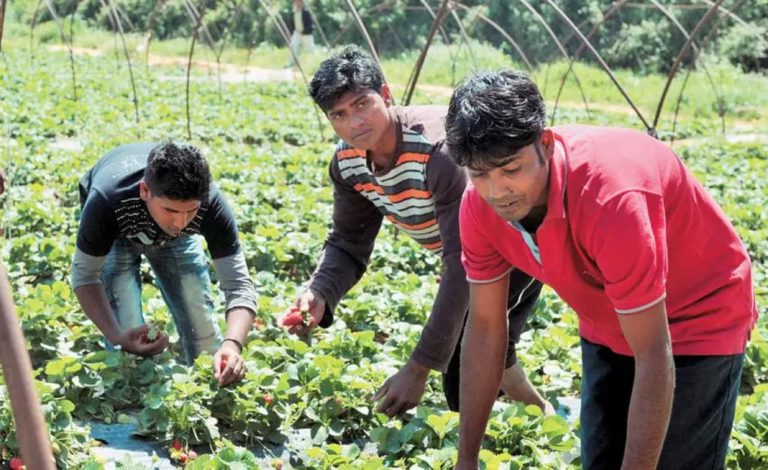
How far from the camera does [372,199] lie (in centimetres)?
383

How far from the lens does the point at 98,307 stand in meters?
4.02

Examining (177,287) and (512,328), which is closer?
(512,328)

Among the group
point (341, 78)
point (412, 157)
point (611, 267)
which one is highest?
point (341, 78)

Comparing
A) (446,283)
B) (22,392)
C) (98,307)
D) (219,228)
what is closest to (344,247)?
(219,228)

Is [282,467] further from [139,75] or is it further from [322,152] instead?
[139,75]

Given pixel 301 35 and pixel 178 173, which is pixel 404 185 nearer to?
pixel 178 173

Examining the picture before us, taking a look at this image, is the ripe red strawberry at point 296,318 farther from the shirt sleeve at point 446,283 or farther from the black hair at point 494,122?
the black hair at point 494,122

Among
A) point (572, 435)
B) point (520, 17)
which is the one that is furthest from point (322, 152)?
point (520, 17)

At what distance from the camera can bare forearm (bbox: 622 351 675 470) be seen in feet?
7.18

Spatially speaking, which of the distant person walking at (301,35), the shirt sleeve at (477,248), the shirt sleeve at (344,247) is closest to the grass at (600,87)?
the distant person walking at (301,35)

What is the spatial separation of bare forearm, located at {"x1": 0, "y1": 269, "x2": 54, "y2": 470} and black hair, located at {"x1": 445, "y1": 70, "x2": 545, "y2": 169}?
107 centimetres

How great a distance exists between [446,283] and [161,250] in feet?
4.94

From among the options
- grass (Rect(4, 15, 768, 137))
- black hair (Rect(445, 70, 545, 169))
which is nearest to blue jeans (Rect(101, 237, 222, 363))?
black hair (Rect(445, 70, 545, 169))

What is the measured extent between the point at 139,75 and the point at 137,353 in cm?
1640
